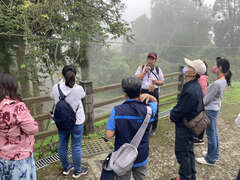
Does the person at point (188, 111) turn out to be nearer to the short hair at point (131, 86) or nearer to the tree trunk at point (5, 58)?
the short hair at point (131, 86)

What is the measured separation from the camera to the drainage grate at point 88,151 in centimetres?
332

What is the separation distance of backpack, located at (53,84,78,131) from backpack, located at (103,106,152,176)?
0.91m

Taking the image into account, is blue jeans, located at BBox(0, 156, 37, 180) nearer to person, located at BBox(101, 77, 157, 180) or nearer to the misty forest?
person, located at BBox(101, 77, 157, 180)

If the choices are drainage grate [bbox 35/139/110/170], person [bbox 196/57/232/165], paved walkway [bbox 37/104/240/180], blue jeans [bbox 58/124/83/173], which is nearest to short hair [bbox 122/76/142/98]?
blue jeans [bbox 58/124/83/173]

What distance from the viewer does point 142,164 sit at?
2086mm

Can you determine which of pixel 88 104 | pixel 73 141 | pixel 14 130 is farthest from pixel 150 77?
pixel 14 130

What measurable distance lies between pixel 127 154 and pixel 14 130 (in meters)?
1.12

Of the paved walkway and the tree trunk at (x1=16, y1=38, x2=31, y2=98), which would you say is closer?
the paved walkway

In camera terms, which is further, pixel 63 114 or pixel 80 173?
pixel 80 173

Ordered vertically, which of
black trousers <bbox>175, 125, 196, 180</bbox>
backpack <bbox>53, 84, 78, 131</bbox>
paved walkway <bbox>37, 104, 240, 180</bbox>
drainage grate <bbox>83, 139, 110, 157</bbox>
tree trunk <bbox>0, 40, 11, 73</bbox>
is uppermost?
tree trunk <bbox>0, 40, 11, 73</bbox>

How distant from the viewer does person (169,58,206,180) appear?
7.84 ft

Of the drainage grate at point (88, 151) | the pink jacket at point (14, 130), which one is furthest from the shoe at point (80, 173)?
the pink jacket at point (14, 130)

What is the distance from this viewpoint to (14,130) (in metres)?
1.80

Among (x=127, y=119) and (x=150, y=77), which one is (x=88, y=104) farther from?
(x=127, y=119)
